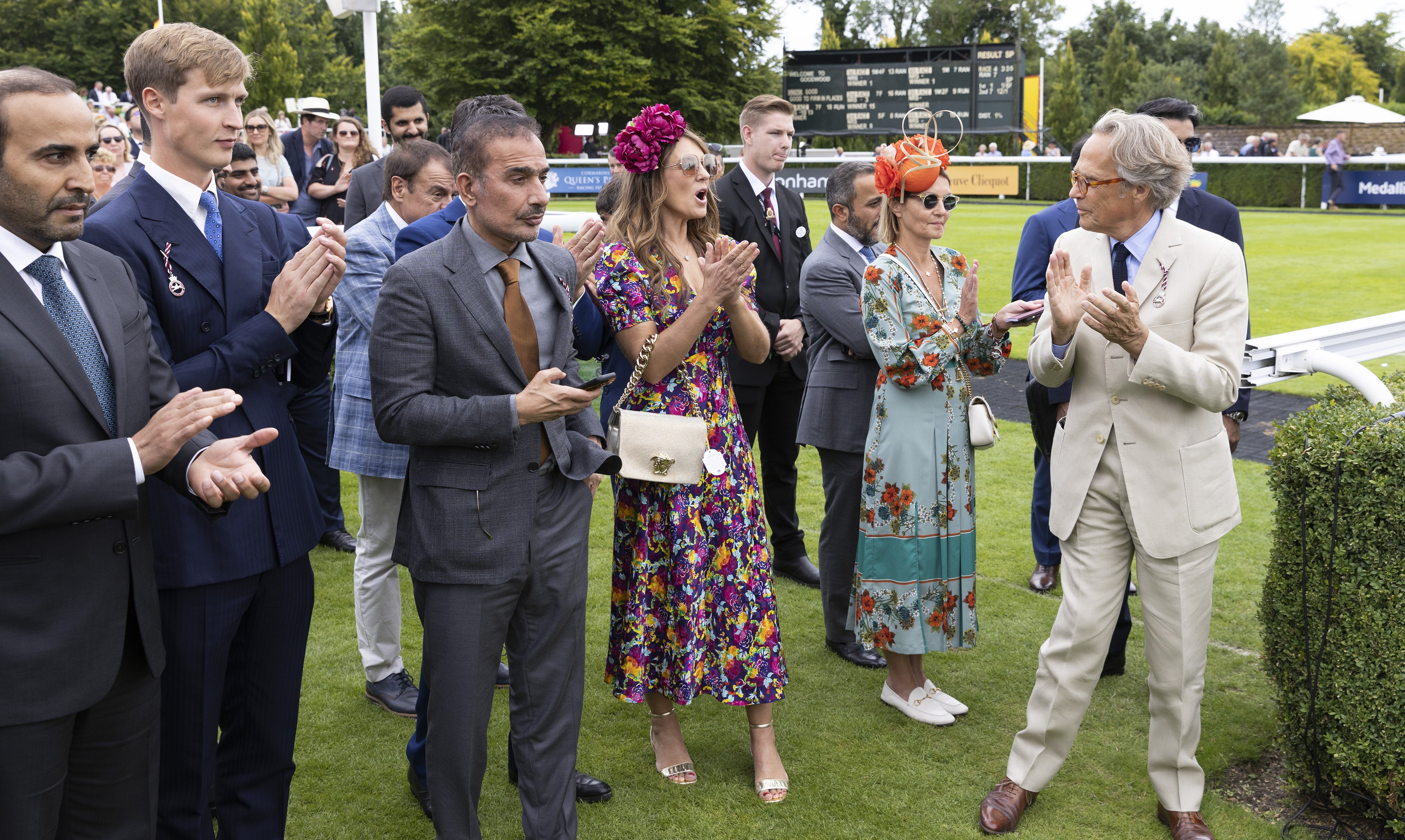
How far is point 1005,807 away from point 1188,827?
1.97 feet

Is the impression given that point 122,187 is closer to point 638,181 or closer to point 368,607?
point 638,181

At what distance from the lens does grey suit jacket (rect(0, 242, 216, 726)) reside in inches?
88.5

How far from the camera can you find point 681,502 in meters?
3.87

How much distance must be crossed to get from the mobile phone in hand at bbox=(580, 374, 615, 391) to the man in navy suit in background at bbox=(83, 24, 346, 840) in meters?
0.76

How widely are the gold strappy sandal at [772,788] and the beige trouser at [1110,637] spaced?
874mm

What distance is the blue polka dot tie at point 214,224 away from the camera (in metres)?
2.99

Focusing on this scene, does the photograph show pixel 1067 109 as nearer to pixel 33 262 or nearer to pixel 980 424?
pixel 980 424

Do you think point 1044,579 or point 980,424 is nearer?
point 980,424

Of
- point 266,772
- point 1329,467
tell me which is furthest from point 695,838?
point 1329,467

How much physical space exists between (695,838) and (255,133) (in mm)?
7708

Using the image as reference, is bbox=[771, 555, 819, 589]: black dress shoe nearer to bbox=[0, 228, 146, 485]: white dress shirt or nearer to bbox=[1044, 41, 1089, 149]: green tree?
bbox=[0, 228, 146, 485]: white dress shirt

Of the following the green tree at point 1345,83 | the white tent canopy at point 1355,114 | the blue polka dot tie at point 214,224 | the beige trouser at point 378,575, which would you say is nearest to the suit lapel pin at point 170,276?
the blue polka dot tie at point 214,224

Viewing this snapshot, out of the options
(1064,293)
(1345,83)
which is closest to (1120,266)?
(1064,293)

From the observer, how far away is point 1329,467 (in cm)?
349
